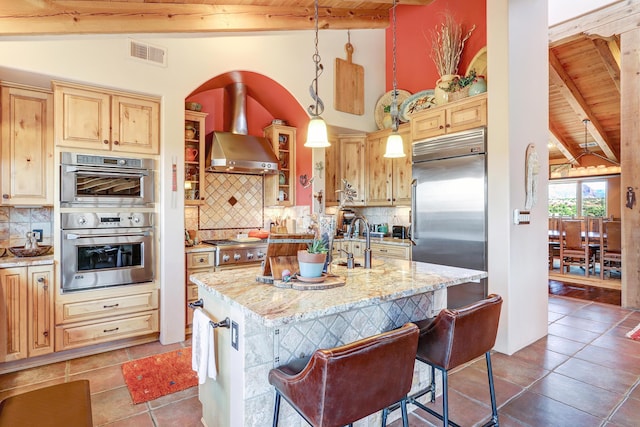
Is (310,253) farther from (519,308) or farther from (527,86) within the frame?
(527,86)

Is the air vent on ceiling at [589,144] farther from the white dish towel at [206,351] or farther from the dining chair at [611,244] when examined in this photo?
the white dish towel at [206,351]

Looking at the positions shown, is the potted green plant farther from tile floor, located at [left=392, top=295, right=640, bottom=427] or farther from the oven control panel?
the oven control panel

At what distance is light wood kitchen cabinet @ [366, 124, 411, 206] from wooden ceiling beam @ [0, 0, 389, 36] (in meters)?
1.93

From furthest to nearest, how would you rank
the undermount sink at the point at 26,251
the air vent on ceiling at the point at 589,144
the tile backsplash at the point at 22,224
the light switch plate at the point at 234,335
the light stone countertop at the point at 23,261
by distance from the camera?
1. the air vent on ceiling at the point at 589,144
2. the tile backsplash at the point at 22,224
3. the undermount sink at the point at 26,251
4. the light stone countertop at the point at 23,261
5. the light switch plate at the point at 234,335

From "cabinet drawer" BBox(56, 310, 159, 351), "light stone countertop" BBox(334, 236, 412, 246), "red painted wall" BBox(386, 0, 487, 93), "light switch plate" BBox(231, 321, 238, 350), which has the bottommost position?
"cabinet drawer" BBox(56, 310, 159, 351)

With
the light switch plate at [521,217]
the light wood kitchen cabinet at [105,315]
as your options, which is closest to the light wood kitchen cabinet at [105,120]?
the light wood kitchen cabinet at [105,315]

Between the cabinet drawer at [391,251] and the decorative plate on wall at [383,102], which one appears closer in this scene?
the cabinet drawer at [391,251]

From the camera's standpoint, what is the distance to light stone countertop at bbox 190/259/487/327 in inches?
54.3

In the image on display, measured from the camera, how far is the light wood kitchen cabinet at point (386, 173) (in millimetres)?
4617

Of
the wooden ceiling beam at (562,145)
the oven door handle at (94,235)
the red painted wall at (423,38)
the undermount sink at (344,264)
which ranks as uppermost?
the red painted wall at (423,38)

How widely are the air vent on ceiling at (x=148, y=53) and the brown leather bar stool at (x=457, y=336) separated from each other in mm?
3365

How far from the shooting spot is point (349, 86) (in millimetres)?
4883

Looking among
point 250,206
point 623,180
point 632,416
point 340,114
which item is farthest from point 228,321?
point 623,180

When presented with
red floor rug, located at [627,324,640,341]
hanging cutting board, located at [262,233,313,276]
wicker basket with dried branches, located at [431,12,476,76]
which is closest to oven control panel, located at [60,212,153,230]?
hanging cutting board, located at [262,233,313,276]
